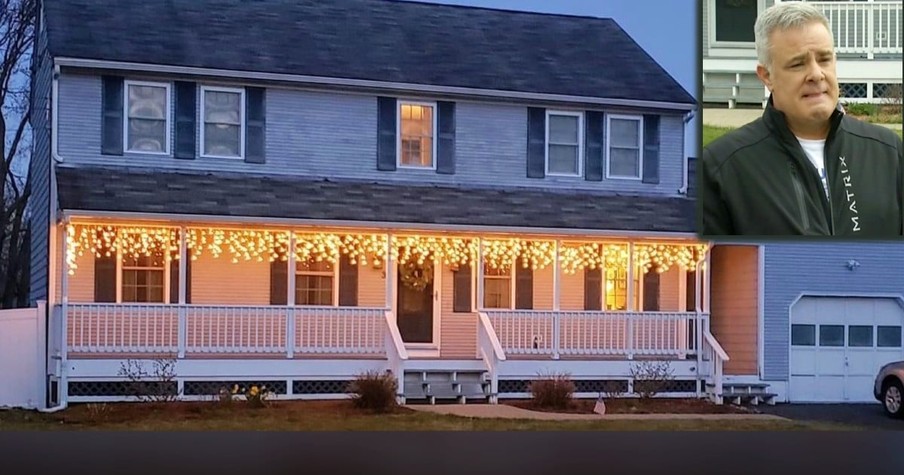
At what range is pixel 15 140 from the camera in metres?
9.67

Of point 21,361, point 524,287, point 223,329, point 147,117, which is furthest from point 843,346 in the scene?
point 21,361

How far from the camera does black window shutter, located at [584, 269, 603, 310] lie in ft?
36.8

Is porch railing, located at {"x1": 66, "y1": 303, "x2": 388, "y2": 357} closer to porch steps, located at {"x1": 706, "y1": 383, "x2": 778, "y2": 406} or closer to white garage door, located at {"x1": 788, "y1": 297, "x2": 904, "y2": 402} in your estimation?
porch steps, located at {"x1": 706, "y1": 383, "x2": 778, "y2": 406}

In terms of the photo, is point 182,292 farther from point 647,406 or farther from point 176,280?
point 647,406

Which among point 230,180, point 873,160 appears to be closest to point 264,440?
point 230,180

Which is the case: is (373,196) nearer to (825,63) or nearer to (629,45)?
(629,45)

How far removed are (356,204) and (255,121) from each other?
1.17m

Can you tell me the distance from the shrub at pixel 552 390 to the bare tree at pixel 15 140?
4359 mm

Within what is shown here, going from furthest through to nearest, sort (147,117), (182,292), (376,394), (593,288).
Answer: (593,288)
(147,117)
(182,292)
(376,394)

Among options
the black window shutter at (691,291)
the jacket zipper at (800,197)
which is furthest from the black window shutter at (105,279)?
→ the jacket zipper at (800,197)

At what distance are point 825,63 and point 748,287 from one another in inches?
85.5

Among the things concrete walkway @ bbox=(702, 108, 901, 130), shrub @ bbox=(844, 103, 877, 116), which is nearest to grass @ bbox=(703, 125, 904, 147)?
concrete walkway @ bbox=(702, 108, 901, 130)

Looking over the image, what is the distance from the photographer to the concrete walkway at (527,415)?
1038 centimetres

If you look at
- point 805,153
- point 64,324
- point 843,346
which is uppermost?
point 805,153
